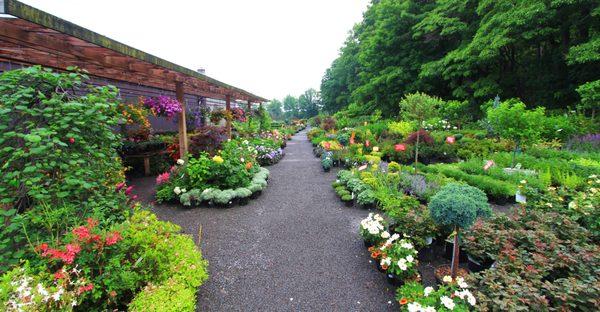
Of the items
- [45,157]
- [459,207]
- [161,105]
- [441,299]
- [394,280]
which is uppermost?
[161,105]

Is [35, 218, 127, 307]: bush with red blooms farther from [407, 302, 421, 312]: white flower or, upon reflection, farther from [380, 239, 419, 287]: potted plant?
[380, 239, 419, 287]: potted plant

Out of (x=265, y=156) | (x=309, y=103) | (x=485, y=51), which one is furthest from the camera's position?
(x=309, y=103)

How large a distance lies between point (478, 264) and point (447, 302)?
1124 millimetres

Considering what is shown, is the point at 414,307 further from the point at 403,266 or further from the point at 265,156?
the point at 265,156

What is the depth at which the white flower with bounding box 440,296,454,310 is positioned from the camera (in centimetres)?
188

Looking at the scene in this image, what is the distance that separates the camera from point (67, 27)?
2.26m

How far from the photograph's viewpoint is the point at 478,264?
2.70 metres

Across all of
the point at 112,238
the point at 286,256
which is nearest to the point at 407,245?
the point at 286,256

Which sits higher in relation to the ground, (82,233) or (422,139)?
(422,139)

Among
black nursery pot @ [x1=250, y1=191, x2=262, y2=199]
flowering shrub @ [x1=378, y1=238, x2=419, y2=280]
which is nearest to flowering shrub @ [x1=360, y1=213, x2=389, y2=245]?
flowering shrub @ [x1=378, y1=238, x2=419, y2=280]

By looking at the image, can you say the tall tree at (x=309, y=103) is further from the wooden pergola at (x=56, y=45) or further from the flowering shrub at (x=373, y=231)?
the flowering shrub at (x=373, y=231)

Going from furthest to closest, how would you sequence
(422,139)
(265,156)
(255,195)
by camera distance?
(265,156), (422,139), (255,195)

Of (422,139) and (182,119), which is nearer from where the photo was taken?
(182,119)

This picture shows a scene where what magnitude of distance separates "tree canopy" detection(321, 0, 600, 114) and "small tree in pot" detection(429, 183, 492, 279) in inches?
442
